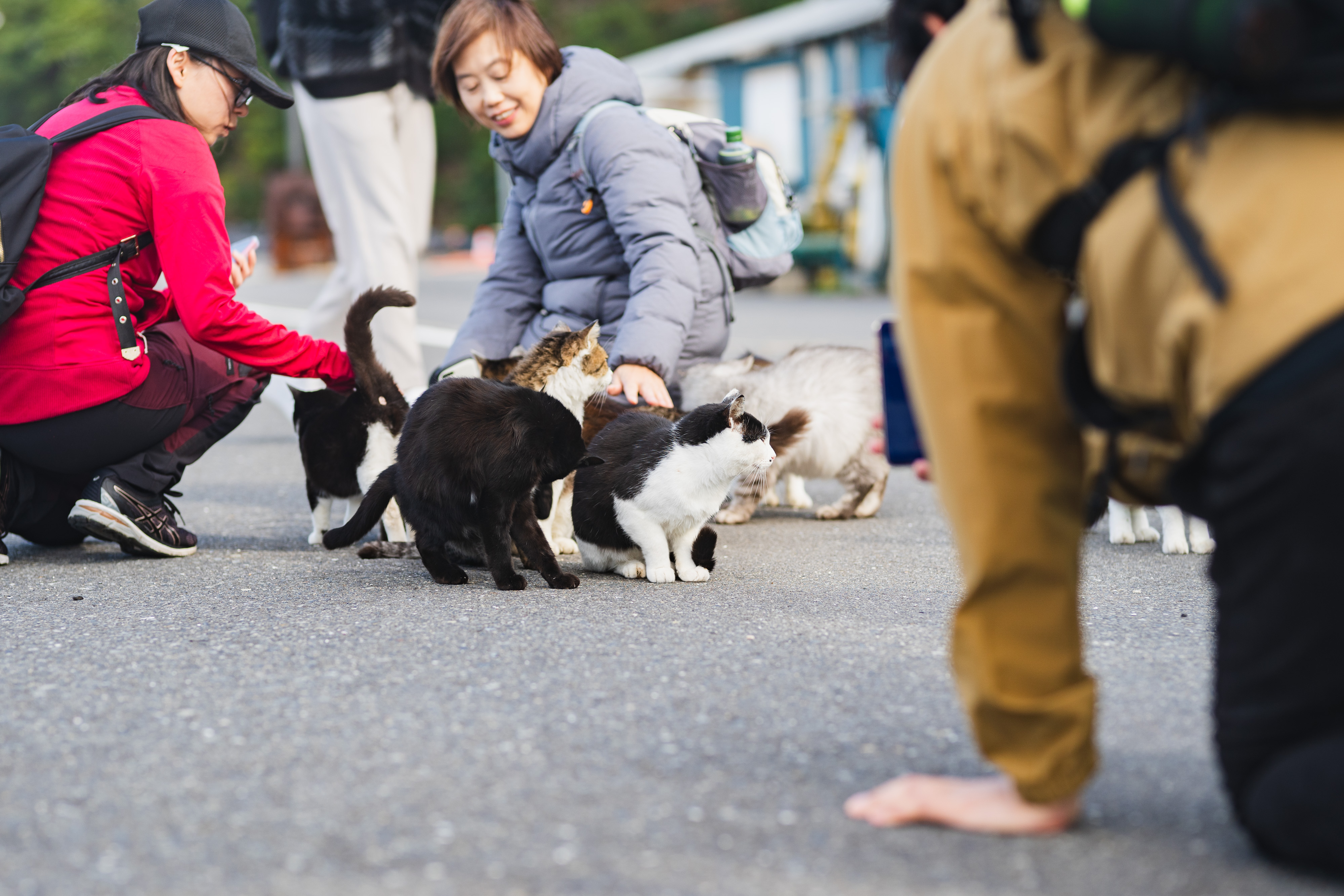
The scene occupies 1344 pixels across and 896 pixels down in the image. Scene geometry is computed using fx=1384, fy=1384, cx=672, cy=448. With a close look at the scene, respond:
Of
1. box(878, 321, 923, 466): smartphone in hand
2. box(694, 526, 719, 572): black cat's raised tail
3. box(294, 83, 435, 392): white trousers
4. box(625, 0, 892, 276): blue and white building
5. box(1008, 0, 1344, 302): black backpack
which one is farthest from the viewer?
box(625, 0, 892, 276): blue and white building

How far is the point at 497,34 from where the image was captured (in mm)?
4555

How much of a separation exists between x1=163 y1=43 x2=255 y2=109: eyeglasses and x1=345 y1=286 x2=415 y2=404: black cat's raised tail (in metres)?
0.68

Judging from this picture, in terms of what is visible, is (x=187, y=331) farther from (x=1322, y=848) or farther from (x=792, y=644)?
(x=1322, y=848)

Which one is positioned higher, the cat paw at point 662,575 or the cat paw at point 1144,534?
the cat paw at point 662,575

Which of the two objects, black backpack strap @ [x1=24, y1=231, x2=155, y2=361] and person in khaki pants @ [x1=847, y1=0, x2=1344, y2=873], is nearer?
person in khaki pants @ [x1=847, y1=0, x2=1344, y2=873]

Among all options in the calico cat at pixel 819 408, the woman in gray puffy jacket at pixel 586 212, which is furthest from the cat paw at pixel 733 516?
the woman in gray puffy jacket at pixel 586 212

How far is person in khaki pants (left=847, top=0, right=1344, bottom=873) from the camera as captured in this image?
1.55 metres

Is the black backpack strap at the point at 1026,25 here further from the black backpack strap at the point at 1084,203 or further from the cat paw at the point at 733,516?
the cat paw at the point at 733,516

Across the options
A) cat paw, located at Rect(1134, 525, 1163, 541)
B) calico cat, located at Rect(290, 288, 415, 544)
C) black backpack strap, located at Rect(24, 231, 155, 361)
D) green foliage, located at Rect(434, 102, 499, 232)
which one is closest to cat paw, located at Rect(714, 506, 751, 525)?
calico cat, located at Rect(290, 288, 415, 544)

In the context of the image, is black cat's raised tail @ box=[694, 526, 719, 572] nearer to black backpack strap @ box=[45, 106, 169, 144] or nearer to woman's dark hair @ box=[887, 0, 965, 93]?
black backpack strap @ box=[45, 106, 169, 144]

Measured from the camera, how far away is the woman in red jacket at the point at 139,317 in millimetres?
3842

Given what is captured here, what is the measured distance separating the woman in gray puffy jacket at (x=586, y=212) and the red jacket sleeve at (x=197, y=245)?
0.89 m

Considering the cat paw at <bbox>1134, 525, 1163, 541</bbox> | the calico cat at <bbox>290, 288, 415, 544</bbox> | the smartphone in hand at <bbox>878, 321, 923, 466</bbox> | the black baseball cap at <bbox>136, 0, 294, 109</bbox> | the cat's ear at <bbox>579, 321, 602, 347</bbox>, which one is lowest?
the cat paw at <bbox>1134, 525, 1163, 541</bbox>

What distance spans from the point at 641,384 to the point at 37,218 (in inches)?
69.3
